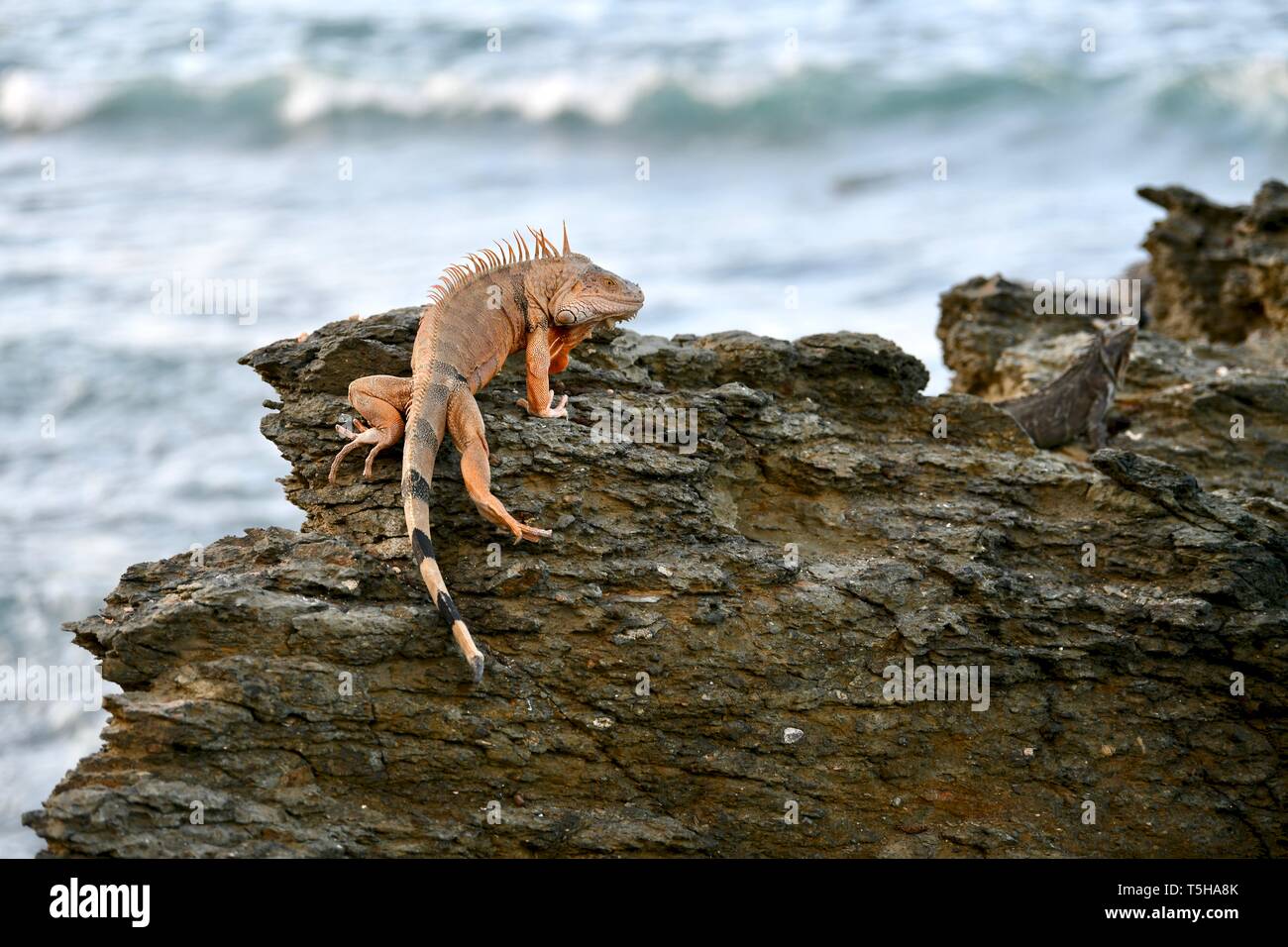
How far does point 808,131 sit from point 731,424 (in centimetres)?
2794

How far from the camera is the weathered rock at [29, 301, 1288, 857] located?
7477 millimetres

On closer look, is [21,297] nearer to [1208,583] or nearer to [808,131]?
[808,131]

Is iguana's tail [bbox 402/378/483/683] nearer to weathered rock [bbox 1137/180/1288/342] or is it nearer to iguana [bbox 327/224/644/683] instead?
iguana [bbox 327/224/644/683]

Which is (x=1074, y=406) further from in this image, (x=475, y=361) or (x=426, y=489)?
(x=426, y=489)

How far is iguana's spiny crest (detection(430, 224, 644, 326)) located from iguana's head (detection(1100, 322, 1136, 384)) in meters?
4.80

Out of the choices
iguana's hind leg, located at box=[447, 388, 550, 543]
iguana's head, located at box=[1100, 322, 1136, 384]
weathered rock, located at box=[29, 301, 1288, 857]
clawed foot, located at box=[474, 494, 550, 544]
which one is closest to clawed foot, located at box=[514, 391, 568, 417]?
weathered rock, located at box=[29, 301, 1288, 857]

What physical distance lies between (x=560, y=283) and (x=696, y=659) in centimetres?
289

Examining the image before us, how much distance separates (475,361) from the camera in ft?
29.5

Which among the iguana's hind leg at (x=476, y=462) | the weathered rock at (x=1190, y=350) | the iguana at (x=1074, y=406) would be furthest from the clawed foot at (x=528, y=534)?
the weathered rock at (x=1190, y=350)

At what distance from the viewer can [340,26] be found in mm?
40375

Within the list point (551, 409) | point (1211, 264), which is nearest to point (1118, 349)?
point (1211, 264)

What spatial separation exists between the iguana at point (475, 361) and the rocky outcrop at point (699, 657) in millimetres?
271

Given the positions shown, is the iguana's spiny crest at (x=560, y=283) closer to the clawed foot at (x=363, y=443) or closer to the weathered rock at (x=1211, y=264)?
the clawed foot at (x=363, y=443)

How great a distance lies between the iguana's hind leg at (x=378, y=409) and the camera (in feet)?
28.2
